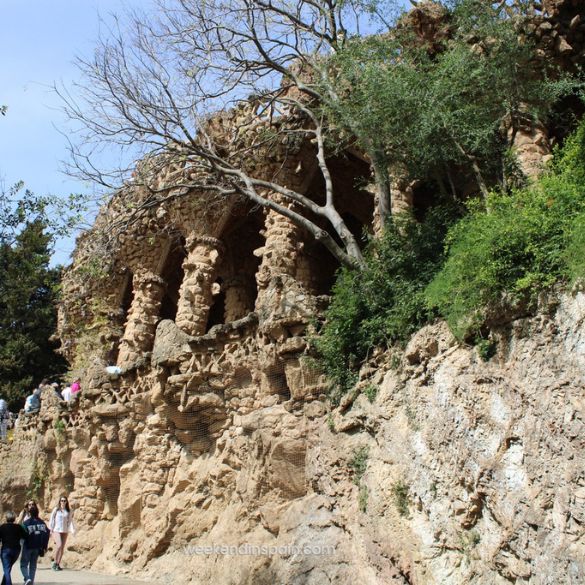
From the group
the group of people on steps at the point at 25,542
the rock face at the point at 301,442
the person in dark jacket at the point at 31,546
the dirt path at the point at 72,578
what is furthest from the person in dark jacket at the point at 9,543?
the rock face at the point at 301,442

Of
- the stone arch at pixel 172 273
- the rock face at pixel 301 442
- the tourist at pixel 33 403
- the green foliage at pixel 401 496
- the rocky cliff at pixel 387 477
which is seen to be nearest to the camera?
the rocky cliff at pixel 387 477

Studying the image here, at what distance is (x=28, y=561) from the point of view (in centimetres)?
905

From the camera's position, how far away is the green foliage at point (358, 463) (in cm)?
809

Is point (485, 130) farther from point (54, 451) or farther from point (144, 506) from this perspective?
point (54, 451)

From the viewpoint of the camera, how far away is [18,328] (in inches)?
968

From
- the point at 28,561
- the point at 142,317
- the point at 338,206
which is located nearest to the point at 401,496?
the point at 28,561

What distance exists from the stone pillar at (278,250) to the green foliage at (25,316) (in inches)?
484

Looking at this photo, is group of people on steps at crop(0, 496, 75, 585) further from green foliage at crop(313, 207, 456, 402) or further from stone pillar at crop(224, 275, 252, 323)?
stone pillar at crop(224, 275, 252, 323)

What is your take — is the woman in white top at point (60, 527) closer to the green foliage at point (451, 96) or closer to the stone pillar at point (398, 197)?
the stone pillar at point (398, 197)

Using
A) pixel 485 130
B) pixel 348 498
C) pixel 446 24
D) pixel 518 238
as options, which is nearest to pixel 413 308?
pixel 518 238

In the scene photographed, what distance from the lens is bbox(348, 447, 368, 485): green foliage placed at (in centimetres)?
809

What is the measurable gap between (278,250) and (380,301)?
→ 4.93 m

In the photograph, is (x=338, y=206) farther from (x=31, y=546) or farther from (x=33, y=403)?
(x=31, y=546)

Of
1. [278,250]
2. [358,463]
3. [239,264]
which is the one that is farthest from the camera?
[239,264]
